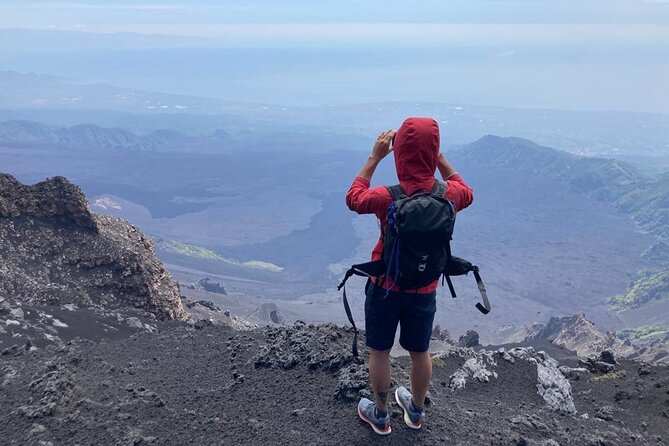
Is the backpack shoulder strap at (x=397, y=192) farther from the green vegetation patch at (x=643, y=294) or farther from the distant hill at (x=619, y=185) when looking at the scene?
the distant hill at (x=619, y=185)

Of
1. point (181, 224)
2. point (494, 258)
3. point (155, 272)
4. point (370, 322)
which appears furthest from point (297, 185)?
point (370, 322)

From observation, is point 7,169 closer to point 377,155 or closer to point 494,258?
point 494,258

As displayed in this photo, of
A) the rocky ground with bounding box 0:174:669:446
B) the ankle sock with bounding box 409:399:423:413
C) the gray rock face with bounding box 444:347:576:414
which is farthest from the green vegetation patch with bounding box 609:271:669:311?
the ankle sock with bounding box 409:399:423:413

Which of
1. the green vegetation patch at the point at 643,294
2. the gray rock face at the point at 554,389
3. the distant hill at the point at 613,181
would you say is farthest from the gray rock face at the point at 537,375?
the distant hill at the point at 613,181

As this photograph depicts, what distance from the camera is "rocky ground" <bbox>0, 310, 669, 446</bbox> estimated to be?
25.8ft

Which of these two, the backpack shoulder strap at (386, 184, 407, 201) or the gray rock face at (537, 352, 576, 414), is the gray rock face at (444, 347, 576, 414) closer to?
the gray rock face at (537, 352, 576, 414)

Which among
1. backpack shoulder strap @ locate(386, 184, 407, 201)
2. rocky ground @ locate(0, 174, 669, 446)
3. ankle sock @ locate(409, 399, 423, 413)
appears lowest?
rocky ground @ locate(0, 174, 669, 446)

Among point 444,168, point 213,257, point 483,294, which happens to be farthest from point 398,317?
point 213,257

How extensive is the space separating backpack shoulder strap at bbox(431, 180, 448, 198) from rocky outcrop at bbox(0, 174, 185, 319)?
42.7ft

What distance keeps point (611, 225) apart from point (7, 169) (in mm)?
161078

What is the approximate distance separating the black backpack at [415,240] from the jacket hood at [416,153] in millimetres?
117

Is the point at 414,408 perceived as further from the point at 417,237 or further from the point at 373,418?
the point at 417,237

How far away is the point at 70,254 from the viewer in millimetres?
18766

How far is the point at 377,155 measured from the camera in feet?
22.1
